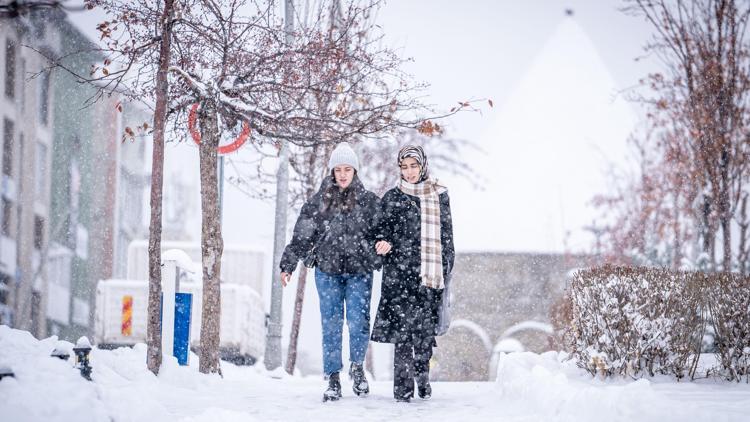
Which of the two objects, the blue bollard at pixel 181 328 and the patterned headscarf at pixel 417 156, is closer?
the patterned headscarf at pixel 417 156

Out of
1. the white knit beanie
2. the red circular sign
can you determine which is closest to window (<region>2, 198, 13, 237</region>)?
the red circular sign

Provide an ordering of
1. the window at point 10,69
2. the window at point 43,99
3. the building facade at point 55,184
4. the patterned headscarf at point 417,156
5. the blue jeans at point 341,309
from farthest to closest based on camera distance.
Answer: the window at point 43,99 → the building facade at point 55,184 → the window at point 10,69 → the blue jeans at point 341,309 → the patterned headscarf at point 417,156

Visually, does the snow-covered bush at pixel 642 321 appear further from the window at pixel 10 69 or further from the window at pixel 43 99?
the window at pixel 43 99

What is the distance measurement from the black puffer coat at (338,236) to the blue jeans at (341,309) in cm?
12

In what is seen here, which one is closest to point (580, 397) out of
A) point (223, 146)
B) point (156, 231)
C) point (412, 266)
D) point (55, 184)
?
point (412, 266)

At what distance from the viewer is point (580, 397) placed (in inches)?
211

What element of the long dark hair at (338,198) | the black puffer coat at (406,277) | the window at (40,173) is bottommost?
the black puffer coat at (406,277)

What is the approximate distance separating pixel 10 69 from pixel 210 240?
75.4ft

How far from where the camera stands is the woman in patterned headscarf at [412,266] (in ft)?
23.4

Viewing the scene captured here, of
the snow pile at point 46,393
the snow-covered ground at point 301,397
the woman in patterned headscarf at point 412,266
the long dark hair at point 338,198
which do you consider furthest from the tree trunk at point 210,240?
the snow pile at point 46,393

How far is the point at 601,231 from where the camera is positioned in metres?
29.2

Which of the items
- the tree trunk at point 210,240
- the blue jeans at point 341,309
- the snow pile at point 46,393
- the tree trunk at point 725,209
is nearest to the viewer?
the snow pile at point 46,393

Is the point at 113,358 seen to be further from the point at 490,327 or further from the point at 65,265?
the point at 65,265

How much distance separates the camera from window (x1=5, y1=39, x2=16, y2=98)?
1123 inches
